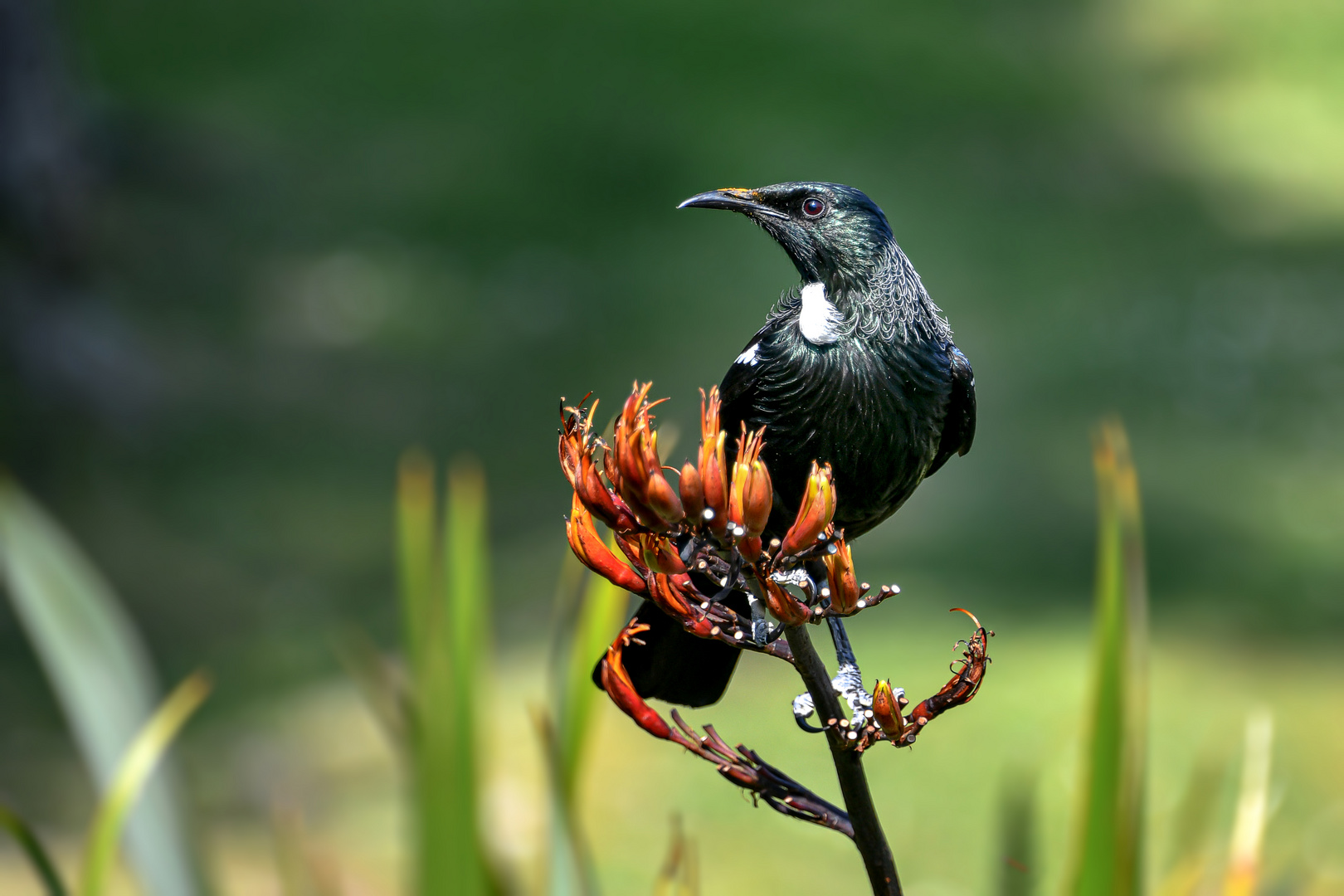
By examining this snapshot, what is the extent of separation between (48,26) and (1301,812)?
8.25m

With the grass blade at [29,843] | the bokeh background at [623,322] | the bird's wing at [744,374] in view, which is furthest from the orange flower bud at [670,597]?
the bokeh background at [623,322]

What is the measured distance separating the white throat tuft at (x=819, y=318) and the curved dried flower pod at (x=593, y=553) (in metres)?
0.26

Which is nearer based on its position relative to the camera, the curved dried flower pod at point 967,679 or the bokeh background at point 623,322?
the curved dried flower pod at point 967,679

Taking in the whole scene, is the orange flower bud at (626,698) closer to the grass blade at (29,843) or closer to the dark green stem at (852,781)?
the dark green stem at (852,781)

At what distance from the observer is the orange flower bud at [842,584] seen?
87 centimetres

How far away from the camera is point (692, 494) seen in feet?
2.81

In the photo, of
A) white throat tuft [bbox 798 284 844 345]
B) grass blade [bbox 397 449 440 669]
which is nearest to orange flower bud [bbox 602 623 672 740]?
white throat tuft [bbox 798 284 844 345]

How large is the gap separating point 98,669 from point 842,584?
1.41 metres

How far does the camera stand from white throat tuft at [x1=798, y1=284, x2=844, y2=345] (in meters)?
1.05

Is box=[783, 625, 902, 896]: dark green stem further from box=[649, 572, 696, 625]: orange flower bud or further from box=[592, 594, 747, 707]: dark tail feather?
box=[592, 594, 747, 707]: dark tail feather

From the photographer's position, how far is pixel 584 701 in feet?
5.09

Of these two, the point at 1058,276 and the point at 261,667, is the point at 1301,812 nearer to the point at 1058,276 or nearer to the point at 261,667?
the point at 1058,276

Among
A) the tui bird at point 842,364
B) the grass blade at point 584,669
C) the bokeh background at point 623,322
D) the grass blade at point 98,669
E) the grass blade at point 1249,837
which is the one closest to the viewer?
the tui bird at point 842,364

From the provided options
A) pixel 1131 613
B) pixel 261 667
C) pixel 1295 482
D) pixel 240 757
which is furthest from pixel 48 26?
pixel 1131 613
